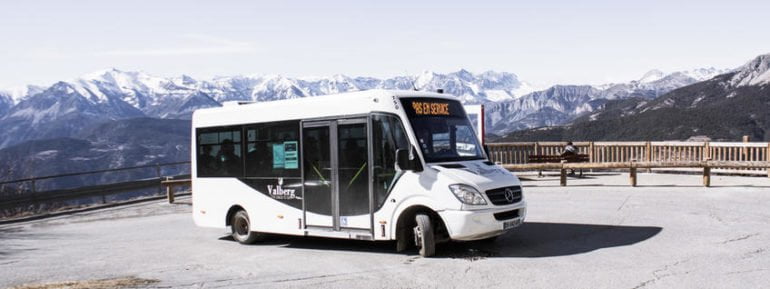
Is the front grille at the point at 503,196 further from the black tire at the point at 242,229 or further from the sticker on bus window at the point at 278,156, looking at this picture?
the black tire at the point at 242,229

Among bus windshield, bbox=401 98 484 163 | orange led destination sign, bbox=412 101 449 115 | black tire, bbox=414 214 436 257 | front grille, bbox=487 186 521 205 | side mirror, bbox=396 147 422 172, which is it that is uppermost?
orange led destination sign, bbox=412 101 449 115

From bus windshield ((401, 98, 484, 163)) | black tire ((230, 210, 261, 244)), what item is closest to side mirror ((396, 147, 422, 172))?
bus windshield ((401, 98, 484, 163))

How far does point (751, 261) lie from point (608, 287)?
2639mm

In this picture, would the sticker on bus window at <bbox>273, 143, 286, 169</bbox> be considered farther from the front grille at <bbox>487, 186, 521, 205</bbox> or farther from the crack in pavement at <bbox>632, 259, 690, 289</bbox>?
the crack in pavement at <bbox>632, 259, 690, 289</bbox>

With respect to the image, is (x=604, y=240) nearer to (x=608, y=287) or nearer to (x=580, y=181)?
(x=608, y=287)

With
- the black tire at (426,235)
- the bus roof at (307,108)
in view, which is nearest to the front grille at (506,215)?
the black tire at (426,235)

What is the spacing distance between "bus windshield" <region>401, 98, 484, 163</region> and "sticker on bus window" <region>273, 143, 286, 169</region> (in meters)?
2.57

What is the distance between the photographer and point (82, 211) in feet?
73.9

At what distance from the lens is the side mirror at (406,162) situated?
10.2 meters

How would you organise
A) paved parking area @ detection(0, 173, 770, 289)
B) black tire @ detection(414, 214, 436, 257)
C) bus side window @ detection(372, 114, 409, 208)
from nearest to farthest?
1. paved parking area @ detection(0, 173, 770, 289)
2. black tire @ detection(414, 214, 436, 257)
3. bus side window @ detection(372, 114, 409, 208)

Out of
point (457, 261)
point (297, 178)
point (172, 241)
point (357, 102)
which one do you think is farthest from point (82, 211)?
point (457, 261)

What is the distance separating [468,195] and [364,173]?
176cm

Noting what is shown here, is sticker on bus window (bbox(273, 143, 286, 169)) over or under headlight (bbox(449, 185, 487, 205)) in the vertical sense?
over

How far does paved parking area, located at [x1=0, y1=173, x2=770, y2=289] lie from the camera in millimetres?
8727
